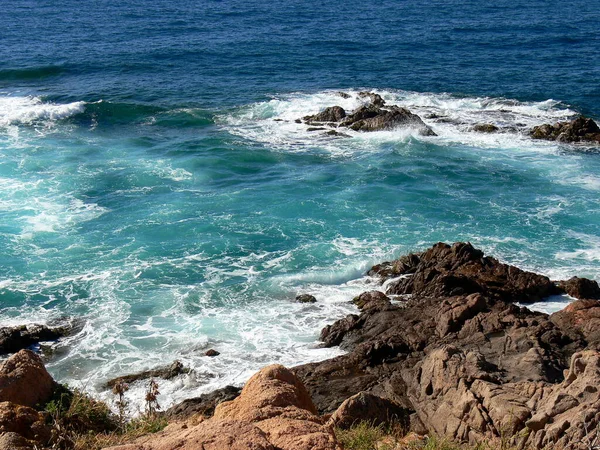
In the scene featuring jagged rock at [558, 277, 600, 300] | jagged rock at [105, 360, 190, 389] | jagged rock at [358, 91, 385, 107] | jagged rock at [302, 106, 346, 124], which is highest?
jagged rock at [358, 91, 385, 107]

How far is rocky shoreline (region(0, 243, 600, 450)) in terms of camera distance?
10.5 metres

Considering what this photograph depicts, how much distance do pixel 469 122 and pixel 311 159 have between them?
1146 cm

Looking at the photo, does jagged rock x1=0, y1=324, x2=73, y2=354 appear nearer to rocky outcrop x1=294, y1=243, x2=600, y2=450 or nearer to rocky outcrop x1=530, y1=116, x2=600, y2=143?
rocky outcrop x1=294, y1=243, x2=600, y2=450

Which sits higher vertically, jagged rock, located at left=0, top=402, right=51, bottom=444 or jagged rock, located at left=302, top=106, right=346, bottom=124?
jagged rock, located at left=0, top=402, right=51, bottom=444

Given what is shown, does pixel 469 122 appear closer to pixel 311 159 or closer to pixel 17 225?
pixel 311 159

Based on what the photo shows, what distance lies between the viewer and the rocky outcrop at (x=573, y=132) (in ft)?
133

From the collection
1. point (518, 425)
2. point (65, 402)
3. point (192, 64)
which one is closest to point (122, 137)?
point (192, 64)

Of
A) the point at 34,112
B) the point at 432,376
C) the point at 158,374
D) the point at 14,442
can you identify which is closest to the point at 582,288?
the point at 432,376

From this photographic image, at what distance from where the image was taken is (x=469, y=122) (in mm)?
43938

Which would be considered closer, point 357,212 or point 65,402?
point 65,402

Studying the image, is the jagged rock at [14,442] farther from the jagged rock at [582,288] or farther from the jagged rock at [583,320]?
the jagged rock at [582,288]

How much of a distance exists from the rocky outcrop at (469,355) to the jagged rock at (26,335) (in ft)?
28.7

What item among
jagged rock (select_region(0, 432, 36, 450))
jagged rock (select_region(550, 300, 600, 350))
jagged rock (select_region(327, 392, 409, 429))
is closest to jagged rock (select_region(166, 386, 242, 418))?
jagged rock (select_region(327, 392, 409, 429))

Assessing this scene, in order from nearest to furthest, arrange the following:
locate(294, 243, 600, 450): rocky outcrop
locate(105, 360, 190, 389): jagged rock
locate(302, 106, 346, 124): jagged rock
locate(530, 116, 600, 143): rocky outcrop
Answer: locate(294, 243, 600, 450): rocky outcrop, locate(105, 360, 190, 389): jagged rock, locate(530, 116, 600, 143): rocky outcrop, locate(302, 106, 346, 124): jagged rock
